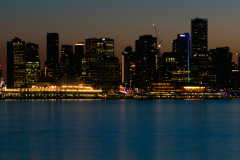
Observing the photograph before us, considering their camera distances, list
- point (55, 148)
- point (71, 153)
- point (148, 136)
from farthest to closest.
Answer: point (148, 136), point (55, 148), point (71, 153)

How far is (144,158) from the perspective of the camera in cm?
4781

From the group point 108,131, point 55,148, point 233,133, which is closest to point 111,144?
point 55,148

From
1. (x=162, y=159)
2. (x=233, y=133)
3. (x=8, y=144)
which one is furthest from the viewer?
(x=233, y=133)

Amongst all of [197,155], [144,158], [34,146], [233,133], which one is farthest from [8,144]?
[233,133]

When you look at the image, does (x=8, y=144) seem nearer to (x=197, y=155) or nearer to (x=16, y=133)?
(x=16, y=133)

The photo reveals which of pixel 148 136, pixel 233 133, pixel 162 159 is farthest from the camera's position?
pixel 233 133

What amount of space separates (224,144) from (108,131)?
70.2 feet

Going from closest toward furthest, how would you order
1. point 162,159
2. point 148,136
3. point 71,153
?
point 162,159 → point 71,153 → point 148,136

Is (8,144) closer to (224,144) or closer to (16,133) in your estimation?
(16,133)

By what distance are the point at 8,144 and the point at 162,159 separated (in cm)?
1951

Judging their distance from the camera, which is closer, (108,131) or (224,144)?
(224,144)

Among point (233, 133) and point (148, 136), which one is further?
point (233, 133)

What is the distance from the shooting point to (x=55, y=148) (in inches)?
2122

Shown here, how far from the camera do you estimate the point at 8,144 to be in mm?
57844
